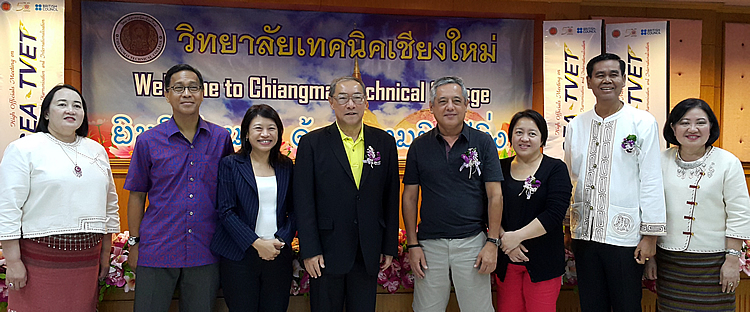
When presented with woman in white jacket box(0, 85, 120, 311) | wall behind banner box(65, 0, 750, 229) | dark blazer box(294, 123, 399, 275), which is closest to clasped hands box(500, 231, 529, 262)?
dark blazer box(294, 123, 399, 275)

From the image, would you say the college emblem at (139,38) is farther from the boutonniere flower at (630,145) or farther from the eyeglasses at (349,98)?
the boutonniere flower at (630,145)

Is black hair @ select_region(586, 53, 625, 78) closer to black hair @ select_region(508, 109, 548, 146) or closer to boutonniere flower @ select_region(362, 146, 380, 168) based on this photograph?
black hair @ select_region(508, 109, 548, 146)

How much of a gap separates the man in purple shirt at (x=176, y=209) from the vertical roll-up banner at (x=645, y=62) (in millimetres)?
3881

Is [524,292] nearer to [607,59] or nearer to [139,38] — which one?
[607,59]

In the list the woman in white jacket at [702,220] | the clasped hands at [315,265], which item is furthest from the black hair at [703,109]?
the clasped hands at [315,265]

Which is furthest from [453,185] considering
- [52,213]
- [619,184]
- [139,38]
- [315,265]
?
[139,38]

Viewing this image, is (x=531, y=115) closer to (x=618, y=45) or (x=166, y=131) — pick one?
(x=166, y=131)

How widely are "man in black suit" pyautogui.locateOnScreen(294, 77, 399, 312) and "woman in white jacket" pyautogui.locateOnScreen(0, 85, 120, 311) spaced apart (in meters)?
1.01

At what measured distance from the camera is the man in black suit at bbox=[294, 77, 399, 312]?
2260 millimetres

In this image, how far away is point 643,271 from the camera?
8.53ft

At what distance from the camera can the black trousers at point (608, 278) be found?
2408mm

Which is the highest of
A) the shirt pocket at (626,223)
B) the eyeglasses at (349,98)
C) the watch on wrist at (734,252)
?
the eyeglasses at (349,98)

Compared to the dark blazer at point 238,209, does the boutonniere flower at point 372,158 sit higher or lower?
higher

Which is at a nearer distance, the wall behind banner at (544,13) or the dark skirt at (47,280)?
the dark skirt at (47,280)
